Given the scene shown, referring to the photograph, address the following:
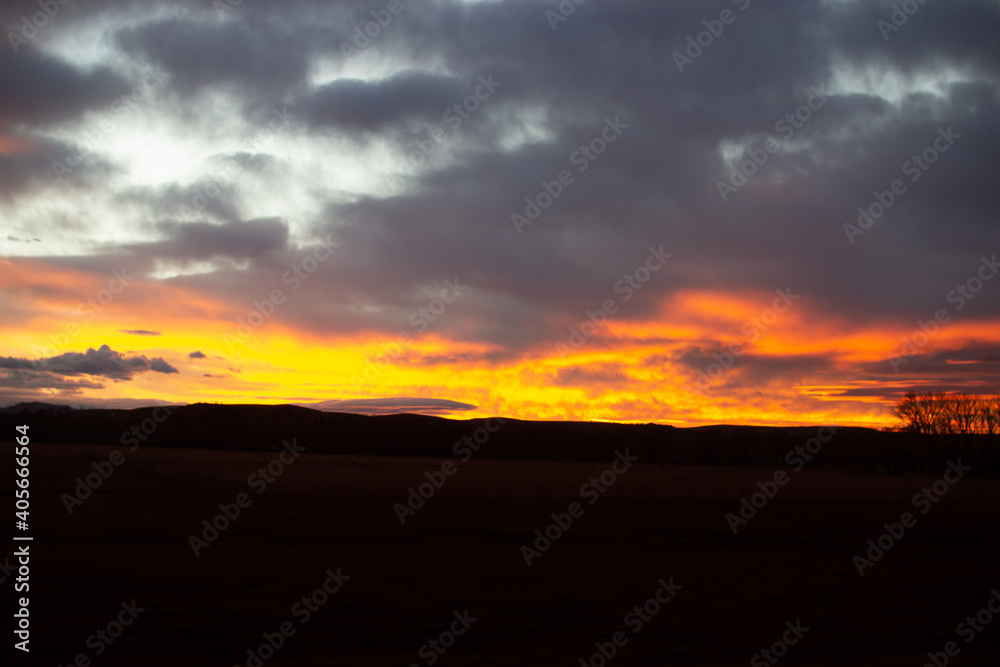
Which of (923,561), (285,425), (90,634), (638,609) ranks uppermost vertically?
(285,425)

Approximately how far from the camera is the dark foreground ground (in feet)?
30.0

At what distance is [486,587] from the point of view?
1316 cm

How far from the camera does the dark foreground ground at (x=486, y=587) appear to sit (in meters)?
9.15

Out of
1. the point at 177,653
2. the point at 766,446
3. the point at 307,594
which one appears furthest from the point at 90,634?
the point at 766,446

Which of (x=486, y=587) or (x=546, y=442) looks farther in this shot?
(x=546, y=442)

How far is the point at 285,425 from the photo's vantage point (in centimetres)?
18550

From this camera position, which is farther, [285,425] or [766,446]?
[285,425]

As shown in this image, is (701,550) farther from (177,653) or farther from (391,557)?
(177,653)

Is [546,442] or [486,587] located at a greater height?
[546,442]

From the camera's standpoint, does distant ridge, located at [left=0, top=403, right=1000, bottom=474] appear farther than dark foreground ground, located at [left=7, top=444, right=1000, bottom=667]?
Yes

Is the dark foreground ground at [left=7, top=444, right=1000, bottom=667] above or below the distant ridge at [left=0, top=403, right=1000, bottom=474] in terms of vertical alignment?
below

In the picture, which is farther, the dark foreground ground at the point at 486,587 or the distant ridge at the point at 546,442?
the distant ridge at the point at 546,442

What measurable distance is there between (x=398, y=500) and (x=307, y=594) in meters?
18.6

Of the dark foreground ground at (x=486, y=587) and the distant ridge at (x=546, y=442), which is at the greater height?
the distant ridge at (x=546, y=442)
